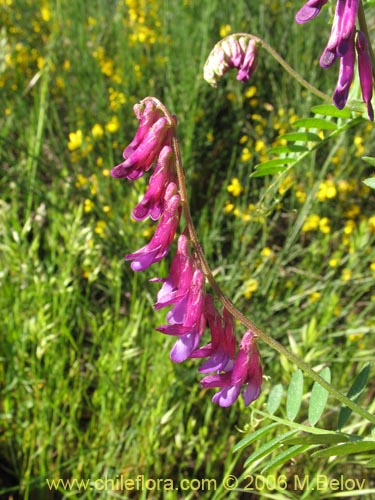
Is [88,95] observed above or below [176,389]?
above

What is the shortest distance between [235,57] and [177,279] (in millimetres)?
546

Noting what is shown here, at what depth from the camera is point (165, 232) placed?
2.81ft

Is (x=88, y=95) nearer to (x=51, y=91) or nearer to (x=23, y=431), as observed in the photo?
(x=51, y=91)

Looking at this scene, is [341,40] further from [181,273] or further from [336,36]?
[181,273]

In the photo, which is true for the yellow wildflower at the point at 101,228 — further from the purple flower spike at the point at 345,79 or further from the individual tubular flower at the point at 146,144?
the purple flower spike at the point at 345,79

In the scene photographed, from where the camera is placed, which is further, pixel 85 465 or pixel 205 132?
pixel 205 132

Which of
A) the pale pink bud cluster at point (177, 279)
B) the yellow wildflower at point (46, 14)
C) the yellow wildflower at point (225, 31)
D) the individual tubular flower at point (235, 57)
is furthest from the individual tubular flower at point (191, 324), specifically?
the yellow wildflower at point (46, 14)

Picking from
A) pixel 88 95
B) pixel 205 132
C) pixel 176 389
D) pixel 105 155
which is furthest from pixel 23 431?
pixel 88 95

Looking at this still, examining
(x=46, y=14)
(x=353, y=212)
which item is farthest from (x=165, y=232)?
(x=46, y=14)

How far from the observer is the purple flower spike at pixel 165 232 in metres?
0.84

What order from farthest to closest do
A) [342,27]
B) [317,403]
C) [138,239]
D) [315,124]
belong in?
1. [138,239]
2. [315,124]
3. [317,403]
4. [342,27]

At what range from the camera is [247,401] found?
910 mm

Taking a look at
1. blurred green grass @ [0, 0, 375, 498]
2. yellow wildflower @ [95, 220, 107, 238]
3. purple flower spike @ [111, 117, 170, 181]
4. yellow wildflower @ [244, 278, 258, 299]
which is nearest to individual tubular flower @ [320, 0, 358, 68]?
purple flower spike @ [111, 117, 170, 181]

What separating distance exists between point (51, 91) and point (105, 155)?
0.80m
